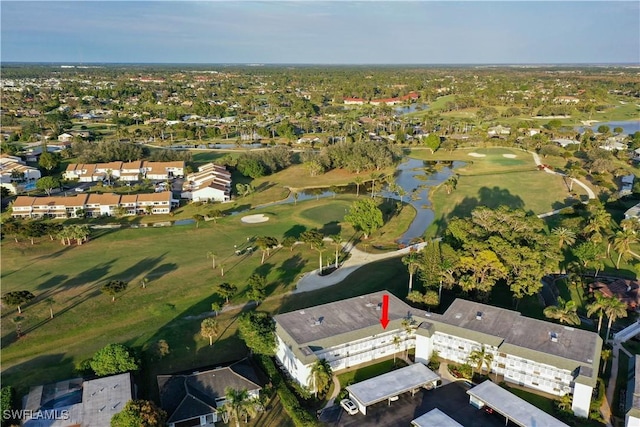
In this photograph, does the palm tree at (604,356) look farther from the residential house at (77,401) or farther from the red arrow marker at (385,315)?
the residential house at (77,401)

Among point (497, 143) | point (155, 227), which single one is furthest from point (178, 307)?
point (497, 143)

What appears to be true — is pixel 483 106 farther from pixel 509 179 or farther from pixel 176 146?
pixel 176 146

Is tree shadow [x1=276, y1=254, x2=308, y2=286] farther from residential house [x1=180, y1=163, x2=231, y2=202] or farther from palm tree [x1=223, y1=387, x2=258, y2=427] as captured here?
residential house [x1=180, y1=163, x2=231, y2=202]

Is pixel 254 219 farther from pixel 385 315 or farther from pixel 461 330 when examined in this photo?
pixel 461 330

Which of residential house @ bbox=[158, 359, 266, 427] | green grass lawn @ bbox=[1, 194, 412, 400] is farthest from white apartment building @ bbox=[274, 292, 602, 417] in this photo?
green grass lawn @ bbox=[1, 194, 412, 400]

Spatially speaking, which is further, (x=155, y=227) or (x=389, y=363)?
(x=155, y=227)

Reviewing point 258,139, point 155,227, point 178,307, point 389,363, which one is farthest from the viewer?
point 258,139

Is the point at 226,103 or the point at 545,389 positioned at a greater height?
the point at 226,103
